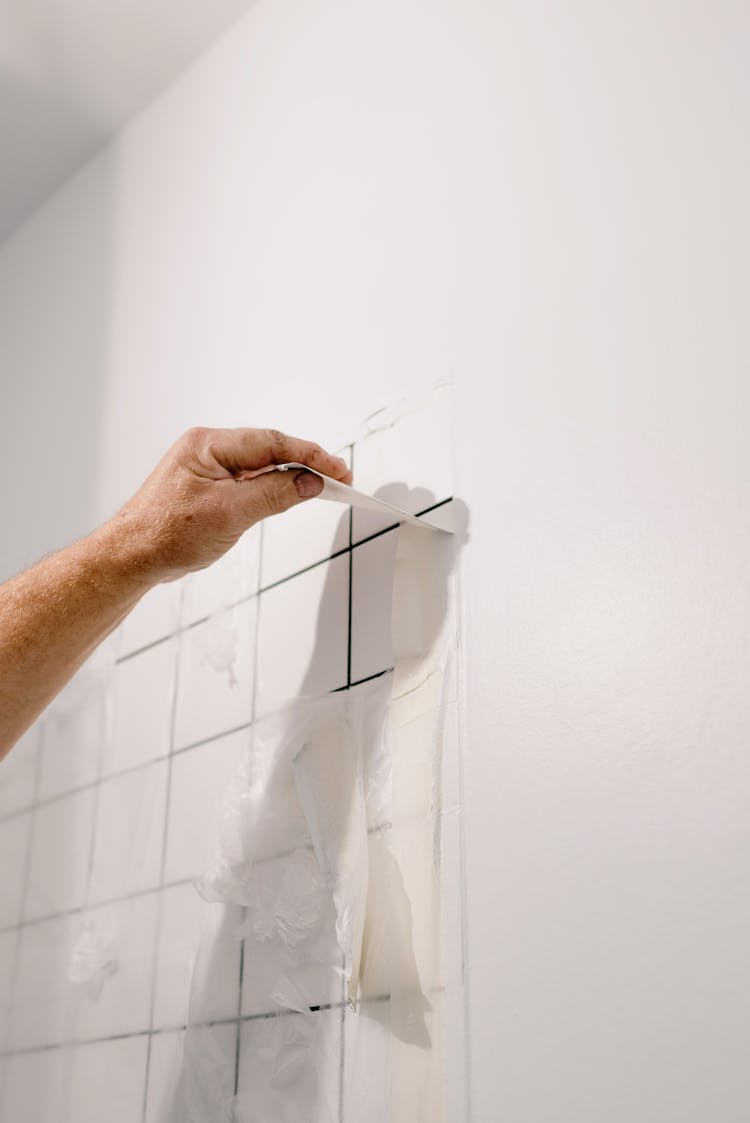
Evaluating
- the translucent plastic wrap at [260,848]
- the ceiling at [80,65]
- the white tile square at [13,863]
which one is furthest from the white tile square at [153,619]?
the ceiling at [80,65]

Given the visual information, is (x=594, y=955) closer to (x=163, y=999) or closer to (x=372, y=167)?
(x=163, y=999)

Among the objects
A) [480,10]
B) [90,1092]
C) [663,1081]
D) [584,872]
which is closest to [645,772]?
[584,872]

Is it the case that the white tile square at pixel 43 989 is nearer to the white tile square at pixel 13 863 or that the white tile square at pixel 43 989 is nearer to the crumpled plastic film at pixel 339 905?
the white tile square at pixel 13 863

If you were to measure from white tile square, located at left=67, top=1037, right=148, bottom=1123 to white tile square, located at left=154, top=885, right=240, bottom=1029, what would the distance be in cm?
5

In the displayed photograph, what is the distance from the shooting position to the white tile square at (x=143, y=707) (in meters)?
1.21

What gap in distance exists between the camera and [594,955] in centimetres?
76

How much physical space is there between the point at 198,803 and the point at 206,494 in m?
0.34

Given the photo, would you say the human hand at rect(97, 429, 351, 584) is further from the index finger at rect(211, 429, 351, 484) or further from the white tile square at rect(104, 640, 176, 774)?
the white tile square at rect(104, 640, 176, 774)

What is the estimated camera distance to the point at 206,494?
0.94m

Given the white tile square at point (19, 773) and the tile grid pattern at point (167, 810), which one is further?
the white tile square at point (19, 773)

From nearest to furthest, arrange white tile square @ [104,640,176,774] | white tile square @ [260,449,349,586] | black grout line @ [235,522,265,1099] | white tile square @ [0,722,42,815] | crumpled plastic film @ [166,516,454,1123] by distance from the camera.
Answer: crumpled plastic film @ [166,516,454,1123] < black grout line @ [235,522,265,1099] < white tile square @ [260,449,349,586] < white tile square @ [104,640,176,774] < white tile square @ [0,722,42,815]

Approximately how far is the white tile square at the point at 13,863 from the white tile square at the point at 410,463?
58 cm

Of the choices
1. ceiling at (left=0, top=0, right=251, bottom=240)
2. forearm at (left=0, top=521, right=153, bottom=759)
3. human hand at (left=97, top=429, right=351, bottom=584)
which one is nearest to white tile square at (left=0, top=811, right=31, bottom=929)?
forearm at (left=0, top=521, right=153, bottom=759)

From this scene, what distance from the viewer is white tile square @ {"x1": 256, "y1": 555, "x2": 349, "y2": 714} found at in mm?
1036
